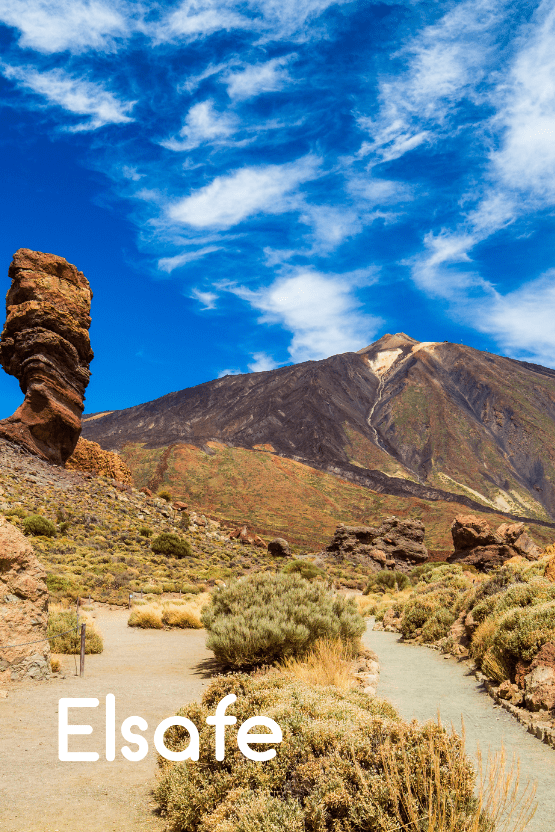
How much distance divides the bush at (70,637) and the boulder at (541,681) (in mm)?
9287

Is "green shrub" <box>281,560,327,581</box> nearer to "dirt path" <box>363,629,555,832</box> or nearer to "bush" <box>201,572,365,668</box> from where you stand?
"dirt path" <box>363,629,555,832</box>

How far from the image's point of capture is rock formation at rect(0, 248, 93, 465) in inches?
1491

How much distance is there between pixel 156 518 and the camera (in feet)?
128

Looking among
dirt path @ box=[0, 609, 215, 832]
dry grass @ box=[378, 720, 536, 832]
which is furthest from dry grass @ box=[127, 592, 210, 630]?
dry grass @ box=[378, 720, 536, 832]

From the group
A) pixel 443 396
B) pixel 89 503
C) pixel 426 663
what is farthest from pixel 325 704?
pixel 443 396

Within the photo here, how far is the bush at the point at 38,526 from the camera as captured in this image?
2694cm

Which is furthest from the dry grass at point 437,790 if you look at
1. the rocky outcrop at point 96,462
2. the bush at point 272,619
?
the rocky outcrop at point 96,462

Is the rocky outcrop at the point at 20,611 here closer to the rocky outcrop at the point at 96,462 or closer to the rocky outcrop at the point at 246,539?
the rocky outcrop at the point at 96,462

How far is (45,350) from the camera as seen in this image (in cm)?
3828

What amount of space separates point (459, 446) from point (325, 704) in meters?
163

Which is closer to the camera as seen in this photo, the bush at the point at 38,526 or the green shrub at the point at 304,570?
the bush at the point at 38,526

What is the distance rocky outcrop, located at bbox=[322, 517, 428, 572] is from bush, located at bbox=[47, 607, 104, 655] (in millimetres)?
31500

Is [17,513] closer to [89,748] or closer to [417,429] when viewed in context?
[89,748]

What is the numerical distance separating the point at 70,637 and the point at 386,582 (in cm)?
2335
